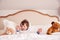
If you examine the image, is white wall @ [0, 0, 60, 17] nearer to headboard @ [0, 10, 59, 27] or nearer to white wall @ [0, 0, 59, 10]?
white wall @ [0, 0, 59, 10]

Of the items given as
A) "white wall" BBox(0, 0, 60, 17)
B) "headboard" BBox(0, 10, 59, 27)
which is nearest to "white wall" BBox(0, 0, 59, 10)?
"white wall" BBox(0, 0, 60, 17)

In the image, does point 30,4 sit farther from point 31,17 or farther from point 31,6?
point 31,17

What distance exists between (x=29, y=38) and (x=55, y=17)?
1.07 meters

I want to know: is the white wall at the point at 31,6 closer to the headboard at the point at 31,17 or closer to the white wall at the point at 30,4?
the white wall at the point at 30,4

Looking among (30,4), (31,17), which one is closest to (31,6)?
(30,4)

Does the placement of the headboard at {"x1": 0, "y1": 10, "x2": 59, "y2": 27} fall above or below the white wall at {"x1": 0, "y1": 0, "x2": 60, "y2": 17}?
below

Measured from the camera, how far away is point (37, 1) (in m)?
2.64

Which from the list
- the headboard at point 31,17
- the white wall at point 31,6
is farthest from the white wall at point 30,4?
the headboard at point 31,17

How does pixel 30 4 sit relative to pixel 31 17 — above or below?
above

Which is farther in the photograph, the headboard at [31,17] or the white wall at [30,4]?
the white wall at [30,4]

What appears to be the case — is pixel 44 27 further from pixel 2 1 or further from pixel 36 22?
pixel 2 1

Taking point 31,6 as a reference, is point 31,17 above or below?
below

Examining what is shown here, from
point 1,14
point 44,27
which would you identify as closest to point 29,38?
point 44,27

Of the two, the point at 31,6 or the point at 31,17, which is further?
the point at 31,6
